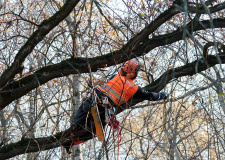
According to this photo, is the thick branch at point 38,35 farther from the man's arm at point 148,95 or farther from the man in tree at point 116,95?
the man's arm at point 148,95

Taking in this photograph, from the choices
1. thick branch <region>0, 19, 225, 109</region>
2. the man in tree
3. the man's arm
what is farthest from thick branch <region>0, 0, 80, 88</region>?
the man's arm

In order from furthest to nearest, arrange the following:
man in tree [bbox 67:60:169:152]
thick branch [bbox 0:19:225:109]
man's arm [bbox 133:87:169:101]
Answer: thick branch [bbox 0:19:225:109] < man's arm [bbox 133:87:169:101] < man in tree [bbox 67:60:169:152]

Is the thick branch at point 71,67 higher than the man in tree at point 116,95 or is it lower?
higher

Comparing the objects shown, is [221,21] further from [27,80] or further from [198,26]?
[27,80]

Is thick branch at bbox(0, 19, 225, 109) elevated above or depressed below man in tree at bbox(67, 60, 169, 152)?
above

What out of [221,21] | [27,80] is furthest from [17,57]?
[221,21]

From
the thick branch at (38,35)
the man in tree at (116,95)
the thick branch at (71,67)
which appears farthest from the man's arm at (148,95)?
the thick branch at (38,35)

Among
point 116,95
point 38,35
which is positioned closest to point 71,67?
point 38,35

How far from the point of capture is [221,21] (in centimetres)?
→ 447

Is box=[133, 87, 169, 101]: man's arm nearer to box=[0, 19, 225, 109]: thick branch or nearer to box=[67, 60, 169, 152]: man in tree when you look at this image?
box=[67, 60, 169, 152]: man in tree

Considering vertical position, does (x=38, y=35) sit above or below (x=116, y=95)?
above

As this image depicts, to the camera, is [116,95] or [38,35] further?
[38,35]

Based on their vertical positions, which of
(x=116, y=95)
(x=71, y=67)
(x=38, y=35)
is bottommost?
(x=116, y=95)

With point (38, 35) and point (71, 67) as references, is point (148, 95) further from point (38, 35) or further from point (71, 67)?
point (38, 35)
